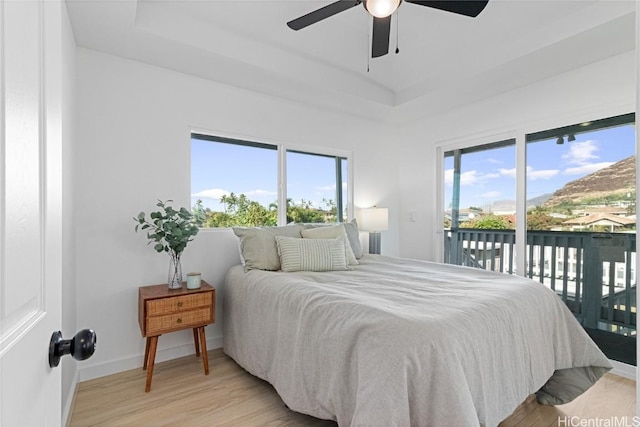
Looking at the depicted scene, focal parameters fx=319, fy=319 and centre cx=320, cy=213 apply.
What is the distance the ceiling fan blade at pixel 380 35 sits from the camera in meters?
2.02

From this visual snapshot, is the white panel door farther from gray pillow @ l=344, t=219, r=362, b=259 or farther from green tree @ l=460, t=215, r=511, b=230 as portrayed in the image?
green tree @ l=460, t=215, r=511, b=230

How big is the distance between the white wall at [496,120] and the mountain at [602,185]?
1.47 feet

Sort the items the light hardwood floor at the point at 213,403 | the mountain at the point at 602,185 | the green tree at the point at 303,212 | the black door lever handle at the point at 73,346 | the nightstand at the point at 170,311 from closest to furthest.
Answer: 1. the black door lever handle at the point at 73,346
2. the light hardwood floor at the point at 213,403
3. the nightstand at the point at 170,311
4. the mountain at the point at 602,185
5. the green tree at the point at 303,212

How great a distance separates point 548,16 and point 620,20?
1.51 feet

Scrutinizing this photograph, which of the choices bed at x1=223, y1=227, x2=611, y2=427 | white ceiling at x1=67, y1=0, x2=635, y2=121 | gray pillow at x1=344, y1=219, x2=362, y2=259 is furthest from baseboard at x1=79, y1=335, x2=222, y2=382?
white ceiling at x1=67, y1=0, x2=635, y2=121

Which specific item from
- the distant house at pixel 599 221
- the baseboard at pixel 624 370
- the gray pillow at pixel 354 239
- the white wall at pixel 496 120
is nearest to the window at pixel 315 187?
the gray pillow at pixel 354 239

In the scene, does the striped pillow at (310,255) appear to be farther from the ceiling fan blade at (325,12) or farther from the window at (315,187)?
the ceiling fan blade at (325,12)

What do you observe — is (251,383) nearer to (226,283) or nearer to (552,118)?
(226,283)

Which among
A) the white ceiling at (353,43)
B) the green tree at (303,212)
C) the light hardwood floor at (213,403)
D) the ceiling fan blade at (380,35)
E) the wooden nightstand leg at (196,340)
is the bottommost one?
the light hardwood floor at (213,403)

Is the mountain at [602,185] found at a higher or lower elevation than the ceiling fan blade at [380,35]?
lower

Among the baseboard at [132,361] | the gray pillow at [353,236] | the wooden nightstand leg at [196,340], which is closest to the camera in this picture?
the baseboard at [132,361]

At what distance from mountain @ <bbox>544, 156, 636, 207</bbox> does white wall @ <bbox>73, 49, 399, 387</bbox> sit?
3.03 metres

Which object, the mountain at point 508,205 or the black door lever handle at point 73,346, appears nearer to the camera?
the black door lever handle at point 73,346

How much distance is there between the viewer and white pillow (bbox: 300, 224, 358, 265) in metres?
2.92
